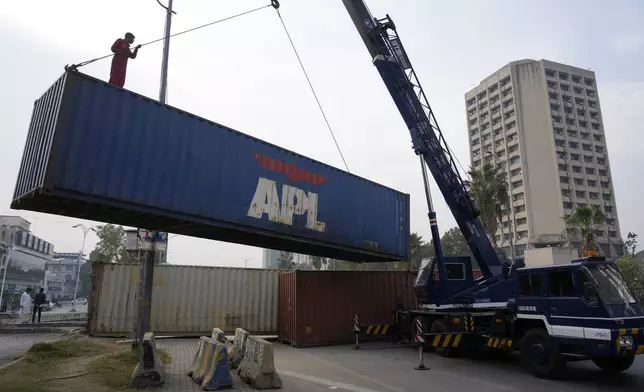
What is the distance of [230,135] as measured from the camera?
9625 mm

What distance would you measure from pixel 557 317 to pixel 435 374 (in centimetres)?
297

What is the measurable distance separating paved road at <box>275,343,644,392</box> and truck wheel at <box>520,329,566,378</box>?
214mm

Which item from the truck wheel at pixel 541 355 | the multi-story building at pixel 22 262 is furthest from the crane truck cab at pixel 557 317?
the multi-story building at pixel 22 262

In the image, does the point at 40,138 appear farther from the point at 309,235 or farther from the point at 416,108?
the point at 416,108

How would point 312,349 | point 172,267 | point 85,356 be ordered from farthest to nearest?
point 172,267 < point 312,349 < point 85,356

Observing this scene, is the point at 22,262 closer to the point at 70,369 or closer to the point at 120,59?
the point at 70,369

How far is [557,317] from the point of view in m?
9.03

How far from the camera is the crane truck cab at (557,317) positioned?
8.27 meters

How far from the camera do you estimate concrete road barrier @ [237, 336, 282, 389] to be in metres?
7.86

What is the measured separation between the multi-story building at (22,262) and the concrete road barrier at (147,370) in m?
52.3

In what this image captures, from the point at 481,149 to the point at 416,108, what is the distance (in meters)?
77.5

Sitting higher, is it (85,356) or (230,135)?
(230,135)

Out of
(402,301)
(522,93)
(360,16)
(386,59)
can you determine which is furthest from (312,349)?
(522,93)

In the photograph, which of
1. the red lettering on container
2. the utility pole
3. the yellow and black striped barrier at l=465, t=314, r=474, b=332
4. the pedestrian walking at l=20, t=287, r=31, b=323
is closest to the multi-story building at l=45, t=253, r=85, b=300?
the pedestrian walking at l=20, t=287, r=31, b=323
